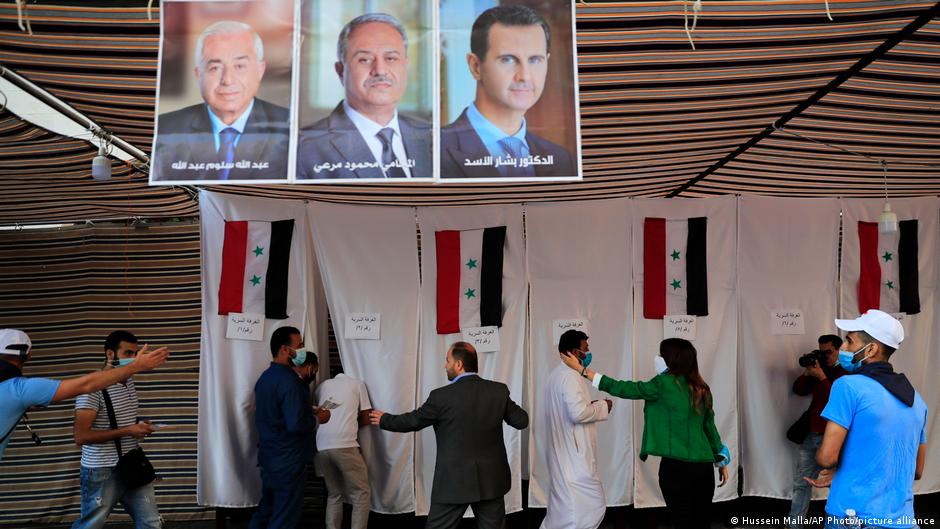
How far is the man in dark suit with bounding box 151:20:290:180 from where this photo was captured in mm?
3531

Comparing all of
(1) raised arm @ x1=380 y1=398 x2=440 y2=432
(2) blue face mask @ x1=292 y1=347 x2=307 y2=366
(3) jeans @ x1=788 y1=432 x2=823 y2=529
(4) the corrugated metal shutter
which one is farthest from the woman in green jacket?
(4) the corrugated metal shutter

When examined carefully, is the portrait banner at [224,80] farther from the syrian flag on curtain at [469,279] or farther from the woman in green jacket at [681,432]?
the syrian flag on curtain at [469,279]

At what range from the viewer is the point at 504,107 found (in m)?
3.59

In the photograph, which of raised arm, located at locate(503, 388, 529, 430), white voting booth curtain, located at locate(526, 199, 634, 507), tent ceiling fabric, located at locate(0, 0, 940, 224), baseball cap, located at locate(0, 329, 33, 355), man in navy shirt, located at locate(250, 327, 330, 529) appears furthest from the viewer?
white voting booth curtain, located at locate(526, 199, 634, 507)

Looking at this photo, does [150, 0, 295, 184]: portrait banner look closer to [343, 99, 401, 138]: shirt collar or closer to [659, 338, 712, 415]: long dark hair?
[343, 99, 401, 138]: shirt collar

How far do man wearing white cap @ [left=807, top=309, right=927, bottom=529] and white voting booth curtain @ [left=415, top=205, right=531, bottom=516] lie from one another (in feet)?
12.4

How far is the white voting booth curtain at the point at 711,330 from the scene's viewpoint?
738cm

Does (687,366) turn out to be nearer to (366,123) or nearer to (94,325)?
(366,123)

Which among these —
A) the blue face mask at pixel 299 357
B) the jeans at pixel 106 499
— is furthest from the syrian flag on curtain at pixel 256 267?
the jeans at pixel 106 499

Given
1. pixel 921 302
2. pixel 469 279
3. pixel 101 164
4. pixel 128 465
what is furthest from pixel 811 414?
pixel 101 164

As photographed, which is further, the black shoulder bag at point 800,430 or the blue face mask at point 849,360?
the black shoulder bag at point 800,430

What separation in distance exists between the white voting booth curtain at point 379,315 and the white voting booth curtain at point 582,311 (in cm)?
104

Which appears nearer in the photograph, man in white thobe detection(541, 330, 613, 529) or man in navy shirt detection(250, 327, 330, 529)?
man in white thobe detection(541, 330, 613, 529)

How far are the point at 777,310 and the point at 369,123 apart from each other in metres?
5.12
